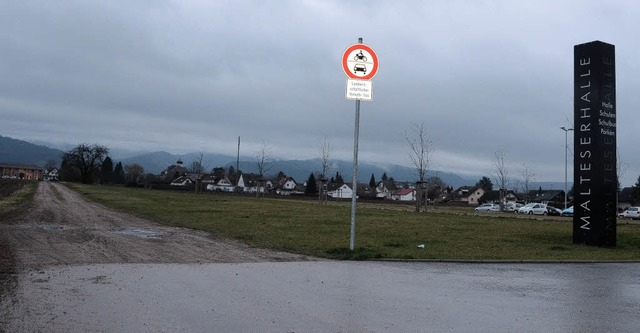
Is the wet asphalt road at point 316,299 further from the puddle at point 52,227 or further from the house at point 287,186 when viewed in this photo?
the house at point 287,186

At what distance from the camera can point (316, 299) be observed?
294 inches

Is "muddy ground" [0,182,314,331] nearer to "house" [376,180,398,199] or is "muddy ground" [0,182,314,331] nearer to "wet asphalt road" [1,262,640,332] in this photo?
"wet asphalt road" [1,262,640,332]

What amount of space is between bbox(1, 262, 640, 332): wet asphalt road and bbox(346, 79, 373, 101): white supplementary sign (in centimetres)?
426

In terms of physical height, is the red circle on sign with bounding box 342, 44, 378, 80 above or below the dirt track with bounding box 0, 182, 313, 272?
above

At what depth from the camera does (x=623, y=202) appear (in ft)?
336

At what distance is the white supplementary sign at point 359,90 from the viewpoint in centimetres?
1295

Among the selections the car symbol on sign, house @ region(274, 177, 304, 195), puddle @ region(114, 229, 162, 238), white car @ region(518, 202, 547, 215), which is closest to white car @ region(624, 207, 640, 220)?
white car @ region(518, 202, 547, 215)

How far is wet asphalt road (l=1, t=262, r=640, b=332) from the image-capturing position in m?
6.07

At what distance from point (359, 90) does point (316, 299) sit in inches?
264

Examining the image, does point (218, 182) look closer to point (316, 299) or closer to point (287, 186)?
point (287, 186)

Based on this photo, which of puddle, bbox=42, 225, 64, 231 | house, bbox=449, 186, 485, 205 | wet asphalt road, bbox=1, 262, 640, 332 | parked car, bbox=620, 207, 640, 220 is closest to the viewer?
wet asphalt road, bbox=1, 262, 640, 332

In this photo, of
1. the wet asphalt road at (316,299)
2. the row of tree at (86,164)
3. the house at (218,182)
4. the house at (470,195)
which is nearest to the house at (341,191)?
the house at (218,182)

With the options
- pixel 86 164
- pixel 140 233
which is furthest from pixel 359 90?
pixel 86 164

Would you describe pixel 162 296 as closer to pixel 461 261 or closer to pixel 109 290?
pixel 109 290
